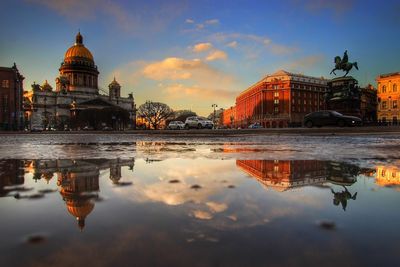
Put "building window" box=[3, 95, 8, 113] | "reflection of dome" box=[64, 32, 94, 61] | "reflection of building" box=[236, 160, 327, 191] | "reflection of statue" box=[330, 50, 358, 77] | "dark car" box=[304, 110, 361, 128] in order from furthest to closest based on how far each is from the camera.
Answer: "reflection of dome" box=[64, 32, 94, 61] → "building window" box=[3, 95, 8, 113] → "reflection of statue" box=[330, 50, 358, 77] → "dark car" box=[304, 110, 361, 128] → "reflection of building" box=[236, 160, 327, 191]

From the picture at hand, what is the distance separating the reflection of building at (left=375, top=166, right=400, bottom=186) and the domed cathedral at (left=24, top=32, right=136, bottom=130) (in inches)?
2990

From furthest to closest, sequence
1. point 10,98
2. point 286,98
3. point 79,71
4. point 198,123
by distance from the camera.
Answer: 1. point 286,98
2. point 79,71
3. point 10,98
4. point 198,123

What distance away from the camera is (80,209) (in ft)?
7.15

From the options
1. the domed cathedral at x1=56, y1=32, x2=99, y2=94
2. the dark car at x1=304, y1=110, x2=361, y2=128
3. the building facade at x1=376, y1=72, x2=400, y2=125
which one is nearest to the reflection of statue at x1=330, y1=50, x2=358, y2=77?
the dark car at x1=304, y1=110, x2=361, y2=128

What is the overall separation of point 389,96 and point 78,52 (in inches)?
3729

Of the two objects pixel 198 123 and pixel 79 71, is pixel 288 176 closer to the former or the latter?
pixel 198 123

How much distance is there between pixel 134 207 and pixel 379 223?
1689mm

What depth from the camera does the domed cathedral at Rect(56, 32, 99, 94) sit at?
92.8 metres

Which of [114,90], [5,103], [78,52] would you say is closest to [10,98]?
[5,103]

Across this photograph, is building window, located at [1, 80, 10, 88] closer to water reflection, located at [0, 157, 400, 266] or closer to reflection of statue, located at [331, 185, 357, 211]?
water reflection, located at [0, 157, 400, 266]

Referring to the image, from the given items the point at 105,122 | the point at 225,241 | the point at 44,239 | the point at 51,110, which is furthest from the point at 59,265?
the point at 51,110

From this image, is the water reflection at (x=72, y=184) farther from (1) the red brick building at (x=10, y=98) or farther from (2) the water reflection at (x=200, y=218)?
(1) the red brick building at (x=10, y=98)

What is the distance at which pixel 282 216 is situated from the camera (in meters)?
1.98

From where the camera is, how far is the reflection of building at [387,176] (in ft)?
10.6
